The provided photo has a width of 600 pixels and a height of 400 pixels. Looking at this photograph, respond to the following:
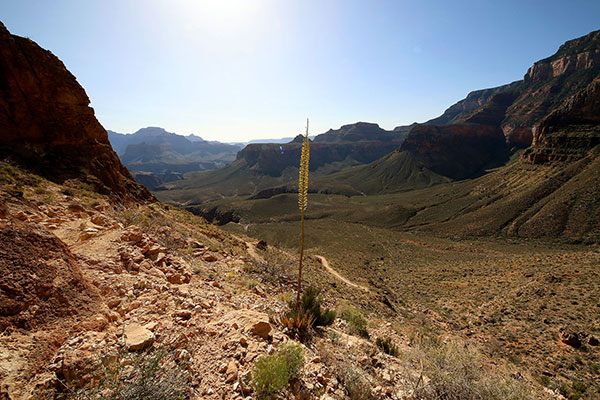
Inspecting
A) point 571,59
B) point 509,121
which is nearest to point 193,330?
point 509,121

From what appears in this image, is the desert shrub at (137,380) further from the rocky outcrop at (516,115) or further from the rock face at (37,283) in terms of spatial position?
the rocky outcrop at (516,115)

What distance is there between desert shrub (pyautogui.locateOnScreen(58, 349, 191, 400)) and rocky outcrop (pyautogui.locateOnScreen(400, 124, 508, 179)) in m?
138

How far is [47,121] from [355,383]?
23646 millimetres

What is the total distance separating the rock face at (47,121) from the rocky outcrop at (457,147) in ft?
437

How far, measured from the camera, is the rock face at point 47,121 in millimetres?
14539

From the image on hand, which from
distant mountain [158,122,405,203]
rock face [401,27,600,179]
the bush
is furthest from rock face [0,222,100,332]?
distant mountain [158,122,405,203]

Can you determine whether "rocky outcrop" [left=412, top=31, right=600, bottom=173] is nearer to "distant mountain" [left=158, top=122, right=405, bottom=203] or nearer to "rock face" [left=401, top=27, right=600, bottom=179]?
"rock face" [left=401, top=27, right=600, bottom=179]

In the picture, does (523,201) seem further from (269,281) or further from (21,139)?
(21,139)

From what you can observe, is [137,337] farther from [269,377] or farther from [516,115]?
[516,115]

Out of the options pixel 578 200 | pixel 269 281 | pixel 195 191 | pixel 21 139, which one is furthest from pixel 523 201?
pixel 195 191

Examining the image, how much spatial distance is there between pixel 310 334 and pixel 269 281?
5.09 m

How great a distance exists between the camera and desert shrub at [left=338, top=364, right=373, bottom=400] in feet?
12.7

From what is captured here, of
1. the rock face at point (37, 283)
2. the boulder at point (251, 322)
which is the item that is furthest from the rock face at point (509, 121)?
the rock face at point (37, 283)

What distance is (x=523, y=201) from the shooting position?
165ft
